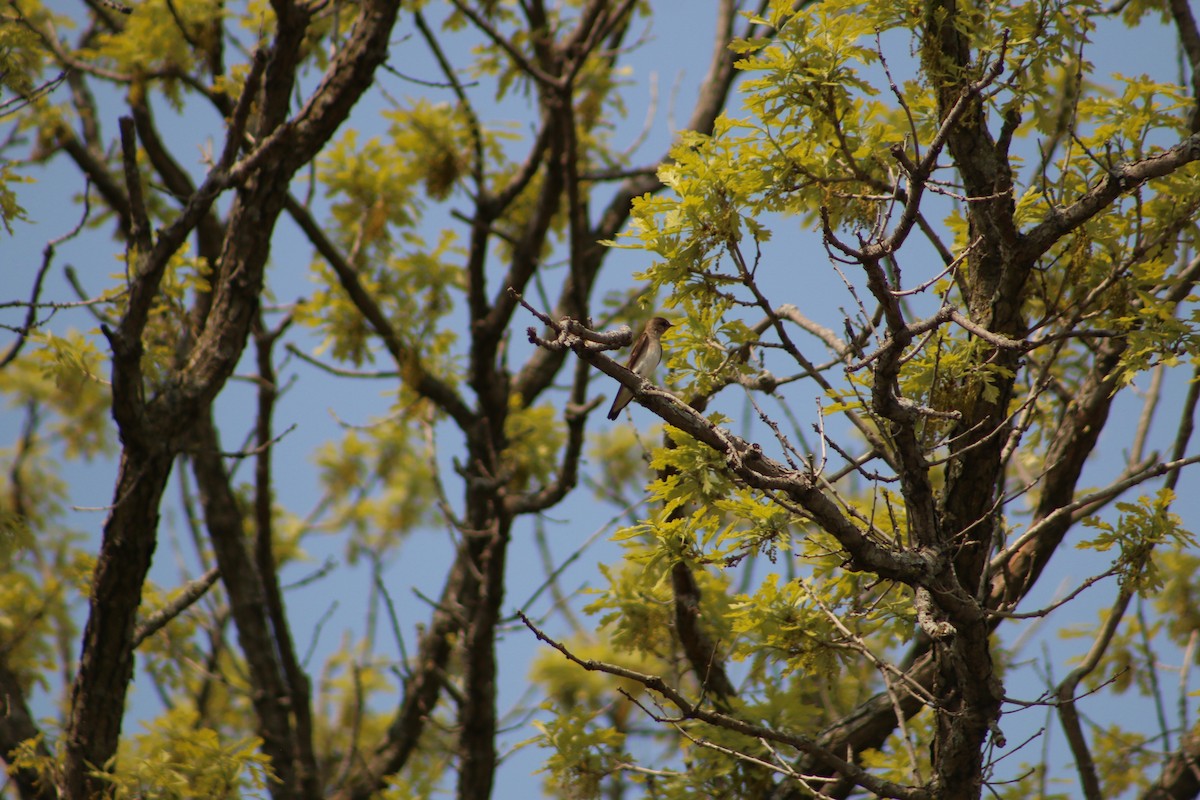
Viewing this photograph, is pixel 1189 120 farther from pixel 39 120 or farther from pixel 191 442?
pixel 39 120

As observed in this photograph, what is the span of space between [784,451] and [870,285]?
0.64 metres

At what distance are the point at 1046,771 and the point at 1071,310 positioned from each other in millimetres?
2628

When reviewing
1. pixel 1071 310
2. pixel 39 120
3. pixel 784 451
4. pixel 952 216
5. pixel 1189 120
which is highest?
pixel 39 120

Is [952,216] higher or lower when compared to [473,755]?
higher

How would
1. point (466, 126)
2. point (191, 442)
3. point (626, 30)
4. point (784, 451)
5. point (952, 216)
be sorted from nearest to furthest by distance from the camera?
point (784, 451) → point (952, 216) → point (191, 442) → point (466, 126) → point (626, 30)

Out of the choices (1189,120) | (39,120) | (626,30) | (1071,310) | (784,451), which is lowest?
(784,451)

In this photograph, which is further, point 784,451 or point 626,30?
point 626,30

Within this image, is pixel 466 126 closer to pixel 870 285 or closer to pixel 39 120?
pixel 39 120

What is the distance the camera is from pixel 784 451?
137 inches

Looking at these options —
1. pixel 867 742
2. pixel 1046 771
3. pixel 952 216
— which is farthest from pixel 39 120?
pixel 1046 771

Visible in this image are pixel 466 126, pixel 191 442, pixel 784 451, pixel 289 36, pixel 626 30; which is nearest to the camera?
pixel 784 451

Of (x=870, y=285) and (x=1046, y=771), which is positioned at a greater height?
(x=870, y=285)

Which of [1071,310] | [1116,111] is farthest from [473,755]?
[1116,111]

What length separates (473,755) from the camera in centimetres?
657
